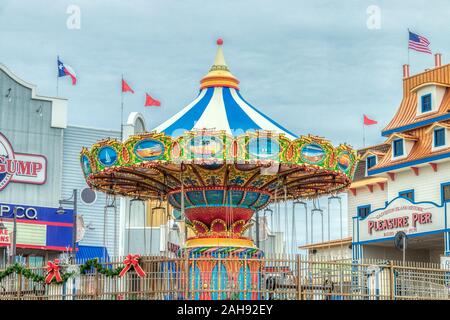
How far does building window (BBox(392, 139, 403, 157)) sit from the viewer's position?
166 feet

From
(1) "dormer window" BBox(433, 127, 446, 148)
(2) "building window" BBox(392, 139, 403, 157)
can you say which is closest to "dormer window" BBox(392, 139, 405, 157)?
(2) "building window" BBox(392, 139, 403, 157)

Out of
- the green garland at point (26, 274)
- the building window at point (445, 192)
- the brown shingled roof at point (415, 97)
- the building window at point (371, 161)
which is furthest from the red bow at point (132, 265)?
the building window at point (371, 161)

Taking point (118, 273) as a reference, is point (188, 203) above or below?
above

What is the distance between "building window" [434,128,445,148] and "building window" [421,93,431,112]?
203 centimetres

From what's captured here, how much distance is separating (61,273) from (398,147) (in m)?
27.2

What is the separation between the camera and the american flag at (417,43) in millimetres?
49281

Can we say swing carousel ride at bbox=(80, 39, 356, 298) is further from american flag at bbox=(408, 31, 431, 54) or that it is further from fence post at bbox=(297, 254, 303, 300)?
american flag at bbox=(408, 31, 431, 54)

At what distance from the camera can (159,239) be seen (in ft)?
206

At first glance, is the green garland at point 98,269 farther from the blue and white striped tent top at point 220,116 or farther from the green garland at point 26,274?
the blue and white striped tent top at point 220,116
